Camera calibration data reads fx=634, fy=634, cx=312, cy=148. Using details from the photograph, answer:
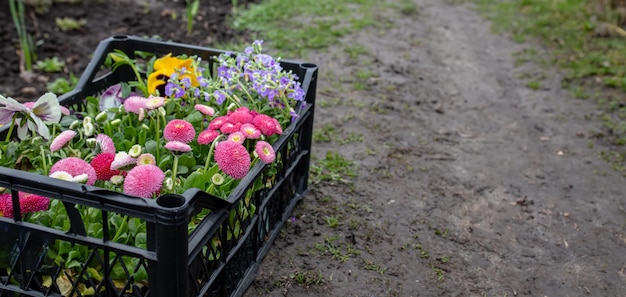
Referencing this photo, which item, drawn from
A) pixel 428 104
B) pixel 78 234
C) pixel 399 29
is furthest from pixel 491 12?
pixel 78 234

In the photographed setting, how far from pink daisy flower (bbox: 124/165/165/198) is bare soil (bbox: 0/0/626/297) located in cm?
68

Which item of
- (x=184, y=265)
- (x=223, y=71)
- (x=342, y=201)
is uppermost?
(x=223, y=71)

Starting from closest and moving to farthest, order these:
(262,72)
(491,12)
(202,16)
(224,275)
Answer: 1. (224,275)
2. (262,72)
3. (202,16)
4. (491,12)

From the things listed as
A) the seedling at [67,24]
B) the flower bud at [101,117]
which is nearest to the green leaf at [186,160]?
the flower bud at [101,117]

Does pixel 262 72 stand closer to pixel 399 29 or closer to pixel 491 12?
pixel 399 29

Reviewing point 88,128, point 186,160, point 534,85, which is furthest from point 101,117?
point 534,85

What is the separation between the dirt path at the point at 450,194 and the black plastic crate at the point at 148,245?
305mm

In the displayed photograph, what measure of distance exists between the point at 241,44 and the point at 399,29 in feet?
5.01

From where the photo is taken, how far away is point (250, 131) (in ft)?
6.08

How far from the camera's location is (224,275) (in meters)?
1.78

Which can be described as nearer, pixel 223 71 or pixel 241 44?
pixel 223 71

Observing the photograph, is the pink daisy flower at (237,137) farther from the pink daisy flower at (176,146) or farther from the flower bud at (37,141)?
the flower bud at (37,141)

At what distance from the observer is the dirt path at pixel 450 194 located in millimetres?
2227

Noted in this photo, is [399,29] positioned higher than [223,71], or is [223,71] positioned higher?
[223,71]
